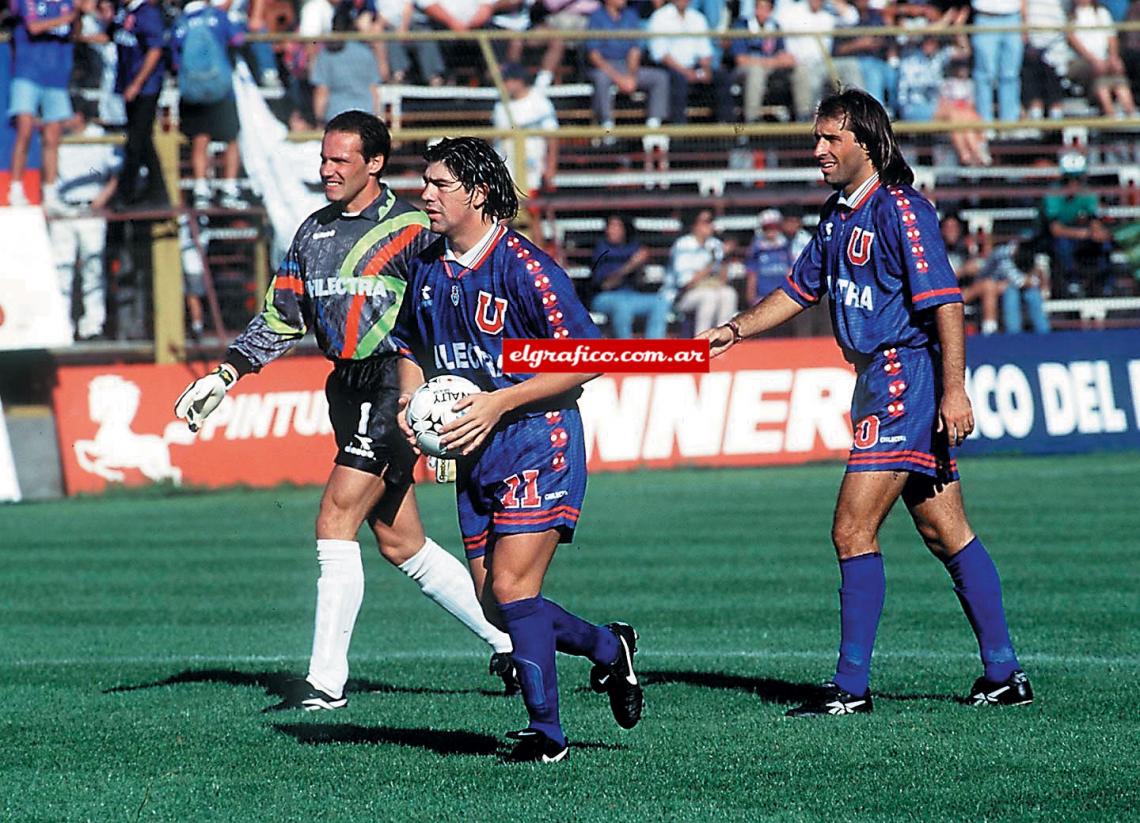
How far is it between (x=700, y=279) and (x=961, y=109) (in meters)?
3.84

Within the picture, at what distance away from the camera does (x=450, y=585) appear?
7.47 m

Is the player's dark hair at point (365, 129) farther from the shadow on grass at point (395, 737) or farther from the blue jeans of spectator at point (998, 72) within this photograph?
the blue jeans of spectator at point (998, 72)

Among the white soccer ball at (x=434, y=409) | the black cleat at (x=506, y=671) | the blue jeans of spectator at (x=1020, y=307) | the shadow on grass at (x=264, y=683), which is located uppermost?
the white soccer ball at (x=434, y=409)

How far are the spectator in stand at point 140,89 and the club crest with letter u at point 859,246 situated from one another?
1267 cm

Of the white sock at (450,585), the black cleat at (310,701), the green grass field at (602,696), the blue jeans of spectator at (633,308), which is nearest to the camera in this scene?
the green grass field at (602,696)

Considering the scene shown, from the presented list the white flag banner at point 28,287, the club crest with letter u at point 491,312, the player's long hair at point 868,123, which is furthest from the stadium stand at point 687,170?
the club crest with letter u at point 491,312

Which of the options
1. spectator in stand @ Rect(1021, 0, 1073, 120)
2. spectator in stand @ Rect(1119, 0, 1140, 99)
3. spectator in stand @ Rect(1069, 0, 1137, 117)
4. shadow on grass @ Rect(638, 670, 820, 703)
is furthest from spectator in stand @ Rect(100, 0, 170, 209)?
shadow on grass @ Rect(638, 670, 820, 703)

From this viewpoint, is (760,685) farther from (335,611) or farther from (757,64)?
(757,64)

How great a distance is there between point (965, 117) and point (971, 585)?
1454 centimetres

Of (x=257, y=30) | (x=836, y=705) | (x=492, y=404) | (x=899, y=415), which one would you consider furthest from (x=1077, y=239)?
(x=492, y=404)

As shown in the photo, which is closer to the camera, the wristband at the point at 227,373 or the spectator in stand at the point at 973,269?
the wristband at the point at 227,373

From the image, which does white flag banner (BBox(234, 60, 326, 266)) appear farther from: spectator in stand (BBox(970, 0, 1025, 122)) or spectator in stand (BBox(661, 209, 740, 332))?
spectator in stand (BBox(970, 0, 1025, 122))

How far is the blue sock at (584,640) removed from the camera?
19.2 feet

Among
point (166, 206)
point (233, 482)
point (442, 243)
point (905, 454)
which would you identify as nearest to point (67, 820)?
point (442, 243)
